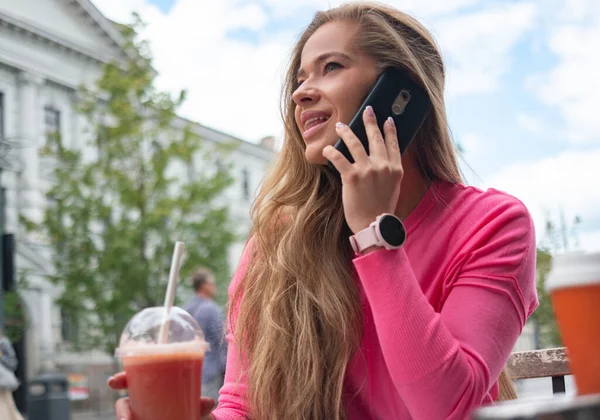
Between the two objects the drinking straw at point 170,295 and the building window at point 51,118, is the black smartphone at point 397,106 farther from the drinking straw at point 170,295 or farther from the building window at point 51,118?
the building window at point 51,118

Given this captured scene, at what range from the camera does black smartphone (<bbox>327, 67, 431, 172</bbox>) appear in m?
1.83

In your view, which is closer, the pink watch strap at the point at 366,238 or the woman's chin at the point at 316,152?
the pink watch strap at the point at 366,238

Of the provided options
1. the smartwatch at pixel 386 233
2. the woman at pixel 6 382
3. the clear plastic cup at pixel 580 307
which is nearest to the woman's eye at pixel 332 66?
the smartwatch at pixel 386 233

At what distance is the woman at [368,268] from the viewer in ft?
5.09

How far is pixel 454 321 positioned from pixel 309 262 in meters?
0.52

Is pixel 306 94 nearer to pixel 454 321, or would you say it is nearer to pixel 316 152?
pixel 316 152

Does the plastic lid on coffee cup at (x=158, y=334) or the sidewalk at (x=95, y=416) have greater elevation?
the plastic lid on coffee cup at (x=158, y=334)

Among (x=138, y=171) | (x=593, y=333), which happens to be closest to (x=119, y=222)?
(x=138, y=171)

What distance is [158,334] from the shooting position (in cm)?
134

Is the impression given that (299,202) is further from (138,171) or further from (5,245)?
(138,171)

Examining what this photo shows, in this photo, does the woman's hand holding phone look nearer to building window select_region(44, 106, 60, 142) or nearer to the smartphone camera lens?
the smartphone camera lens

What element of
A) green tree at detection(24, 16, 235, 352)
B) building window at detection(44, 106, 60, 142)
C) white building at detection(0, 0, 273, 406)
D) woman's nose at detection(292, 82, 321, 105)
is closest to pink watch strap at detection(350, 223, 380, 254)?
woman's nose at detection(292, 82, 321, 105)

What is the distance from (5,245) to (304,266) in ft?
29.4

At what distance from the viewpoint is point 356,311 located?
1.93 m
